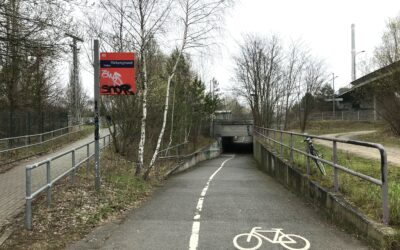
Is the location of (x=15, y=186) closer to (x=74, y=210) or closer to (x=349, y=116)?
(x=74, y=210)

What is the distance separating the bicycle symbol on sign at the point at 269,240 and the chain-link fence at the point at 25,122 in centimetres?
1907

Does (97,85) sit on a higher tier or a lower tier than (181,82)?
lower

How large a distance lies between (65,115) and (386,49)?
24694mm

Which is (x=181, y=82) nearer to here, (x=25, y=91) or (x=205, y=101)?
(x=25, y=91)

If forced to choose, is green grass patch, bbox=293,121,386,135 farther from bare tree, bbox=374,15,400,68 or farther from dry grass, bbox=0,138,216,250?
dry grass, bbox=0,138,216,250

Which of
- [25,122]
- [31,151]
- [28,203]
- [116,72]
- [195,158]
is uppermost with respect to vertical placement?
[116,72]

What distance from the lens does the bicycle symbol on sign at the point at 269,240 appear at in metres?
5.59

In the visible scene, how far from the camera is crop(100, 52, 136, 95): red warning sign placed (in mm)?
10383

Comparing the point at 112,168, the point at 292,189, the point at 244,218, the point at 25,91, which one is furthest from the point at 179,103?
the point at 244,218

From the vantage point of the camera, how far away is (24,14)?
412 inches

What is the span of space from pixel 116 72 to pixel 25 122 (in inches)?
622

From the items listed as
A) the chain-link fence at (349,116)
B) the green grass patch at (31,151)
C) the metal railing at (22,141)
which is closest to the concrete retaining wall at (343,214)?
the green grass patch at (31,151)

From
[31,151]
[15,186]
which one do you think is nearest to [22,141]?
[31,151]

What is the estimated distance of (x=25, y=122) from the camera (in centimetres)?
2402
